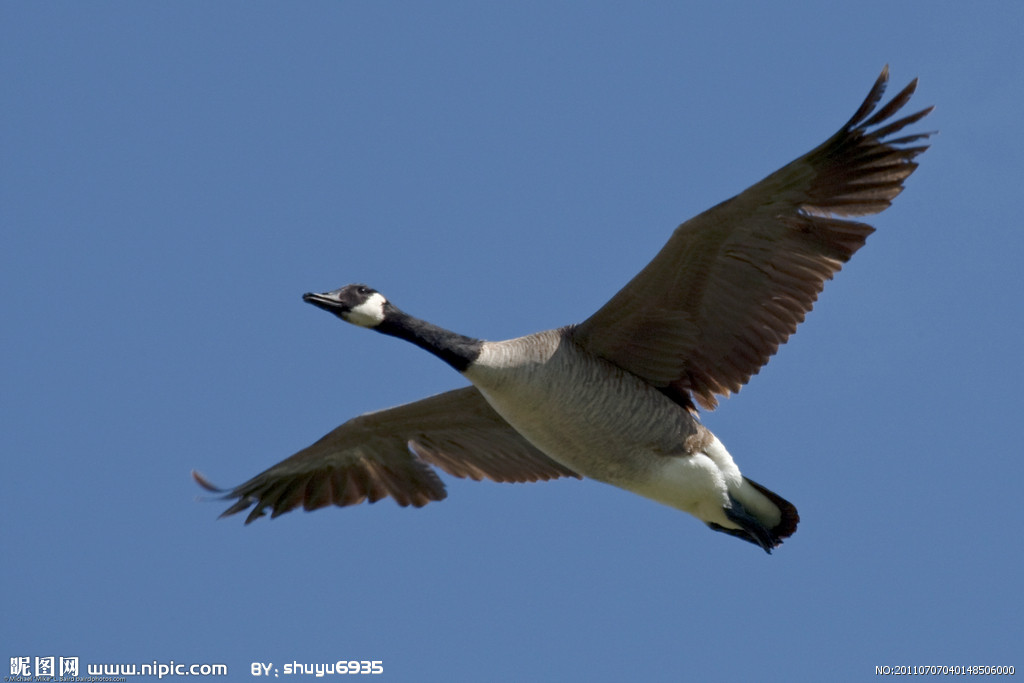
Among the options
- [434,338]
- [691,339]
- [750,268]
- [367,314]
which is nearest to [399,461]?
[367,314]

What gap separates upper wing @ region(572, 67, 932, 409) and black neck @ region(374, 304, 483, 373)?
1004mm

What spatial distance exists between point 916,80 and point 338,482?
6301 mm

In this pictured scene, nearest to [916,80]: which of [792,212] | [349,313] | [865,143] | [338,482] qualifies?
[865,143]

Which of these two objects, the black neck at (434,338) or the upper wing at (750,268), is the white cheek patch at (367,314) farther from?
the upper wing at (750,268)

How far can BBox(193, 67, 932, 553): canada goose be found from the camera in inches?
378

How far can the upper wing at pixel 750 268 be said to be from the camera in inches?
376

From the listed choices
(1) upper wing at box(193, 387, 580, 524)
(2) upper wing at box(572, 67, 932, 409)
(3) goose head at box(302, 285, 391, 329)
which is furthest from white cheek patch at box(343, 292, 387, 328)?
(2) upper wing at box(572, 67, 932, 409)

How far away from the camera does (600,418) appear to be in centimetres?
995

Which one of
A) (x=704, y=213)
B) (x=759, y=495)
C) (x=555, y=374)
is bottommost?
(x=759, y=495)

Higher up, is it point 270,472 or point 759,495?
point 270,472

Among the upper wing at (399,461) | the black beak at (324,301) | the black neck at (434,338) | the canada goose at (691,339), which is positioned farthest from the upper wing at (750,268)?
the black beak at (324,301)

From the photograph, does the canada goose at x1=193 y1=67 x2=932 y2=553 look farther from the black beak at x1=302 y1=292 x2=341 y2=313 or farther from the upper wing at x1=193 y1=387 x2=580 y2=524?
the upper wing at x1=193 y1=387 x2=580 y2=524

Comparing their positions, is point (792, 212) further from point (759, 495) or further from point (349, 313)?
point (349, 313)

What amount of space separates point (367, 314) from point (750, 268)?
314 centimetres
